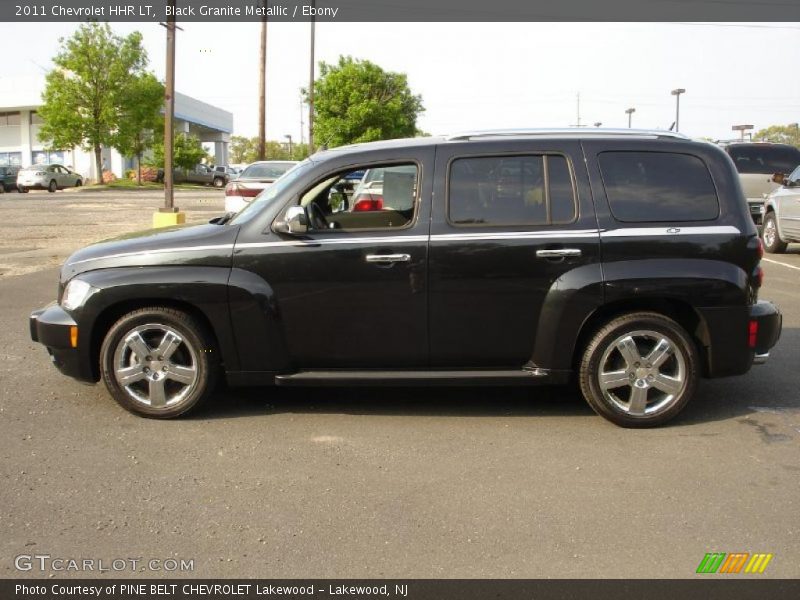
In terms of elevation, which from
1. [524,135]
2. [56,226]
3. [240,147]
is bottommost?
[56,226]

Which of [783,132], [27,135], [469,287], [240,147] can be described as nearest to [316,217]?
[469,287]

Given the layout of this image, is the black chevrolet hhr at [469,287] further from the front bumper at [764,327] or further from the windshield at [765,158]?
the windshield at [765,158]

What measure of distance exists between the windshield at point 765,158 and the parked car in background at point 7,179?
114 feet

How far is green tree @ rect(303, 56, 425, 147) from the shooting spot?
1635 inches

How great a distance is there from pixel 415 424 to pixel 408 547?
5.62 feet

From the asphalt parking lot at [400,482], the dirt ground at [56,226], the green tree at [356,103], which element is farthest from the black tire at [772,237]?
the green tree at [356,103]

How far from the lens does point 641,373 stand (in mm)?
5191

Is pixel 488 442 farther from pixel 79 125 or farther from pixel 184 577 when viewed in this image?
pixel 79 125

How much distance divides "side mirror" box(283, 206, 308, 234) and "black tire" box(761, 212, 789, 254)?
1218cm

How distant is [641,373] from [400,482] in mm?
1819

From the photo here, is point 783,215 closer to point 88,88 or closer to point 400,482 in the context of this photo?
point 400,482

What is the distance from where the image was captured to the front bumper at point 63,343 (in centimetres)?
527

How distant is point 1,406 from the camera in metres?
5.62

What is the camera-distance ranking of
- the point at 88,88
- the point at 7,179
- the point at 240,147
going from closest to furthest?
1. the point at 7,179
2. the point at 88,88
3. the point at 240,147
